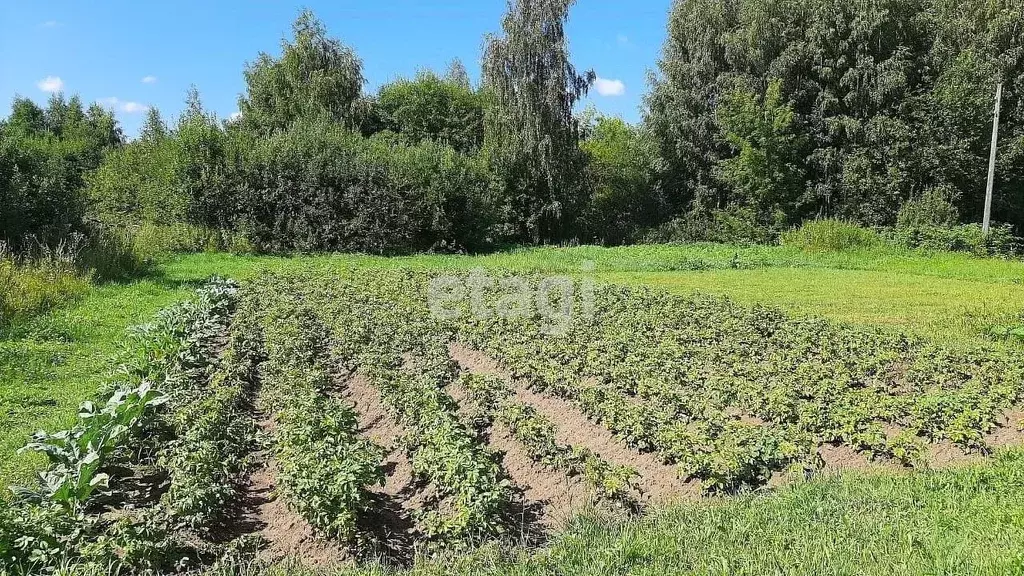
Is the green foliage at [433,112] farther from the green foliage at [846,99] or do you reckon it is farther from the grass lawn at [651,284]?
the grass lawn at [651,284]

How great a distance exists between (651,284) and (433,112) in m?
19.8

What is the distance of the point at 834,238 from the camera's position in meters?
18.8

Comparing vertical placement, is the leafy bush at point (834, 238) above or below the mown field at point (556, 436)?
above

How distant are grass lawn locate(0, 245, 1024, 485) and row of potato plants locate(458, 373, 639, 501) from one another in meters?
3.12

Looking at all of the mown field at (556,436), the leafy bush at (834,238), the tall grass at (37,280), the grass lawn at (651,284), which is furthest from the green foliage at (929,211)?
the tall grass at (37,280)

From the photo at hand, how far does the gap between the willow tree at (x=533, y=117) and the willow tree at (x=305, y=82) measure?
21.5 feet

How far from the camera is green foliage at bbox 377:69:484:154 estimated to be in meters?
29.7

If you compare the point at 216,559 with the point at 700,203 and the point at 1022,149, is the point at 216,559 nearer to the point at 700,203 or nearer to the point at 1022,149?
the point at 700,203

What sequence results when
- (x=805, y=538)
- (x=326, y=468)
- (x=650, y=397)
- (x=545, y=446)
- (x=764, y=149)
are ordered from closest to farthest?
(x=805, y=538) → (x=326, y=468) → (x=545, y=446) → (x=650, y=397) → (x=764, y=149)

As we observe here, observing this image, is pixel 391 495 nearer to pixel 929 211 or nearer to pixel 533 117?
pixel 533 117

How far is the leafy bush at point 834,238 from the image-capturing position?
1880cm

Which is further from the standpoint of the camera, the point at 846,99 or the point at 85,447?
the point at 846,99

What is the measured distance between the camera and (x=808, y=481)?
393 cm

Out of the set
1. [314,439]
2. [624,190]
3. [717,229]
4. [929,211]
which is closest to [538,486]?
[314,439]
